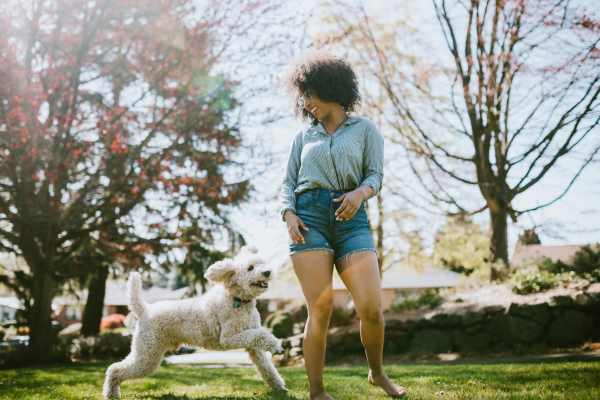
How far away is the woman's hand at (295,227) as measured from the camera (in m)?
2.95

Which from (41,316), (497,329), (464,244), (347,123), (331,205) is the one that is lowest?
(497,329)

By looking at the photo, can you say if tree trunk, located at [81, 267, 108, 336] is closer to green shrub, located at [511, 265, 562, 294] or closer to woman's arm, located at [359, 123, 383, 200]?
green shrub, located at [511, 265, 562, 294]

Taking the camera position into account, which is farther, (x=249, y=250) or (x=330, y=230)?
(x=249, y=250)

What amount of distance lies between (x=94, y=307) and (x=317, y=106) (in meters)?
15.8

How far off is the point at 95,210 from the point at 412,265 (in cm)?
1214

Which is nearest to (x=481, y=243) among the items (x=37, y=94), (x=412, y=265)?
(x=412, y=265)

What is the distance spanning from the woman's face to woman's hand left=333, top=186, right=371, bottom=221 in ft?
1.85

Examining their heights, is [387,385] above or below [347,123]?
below

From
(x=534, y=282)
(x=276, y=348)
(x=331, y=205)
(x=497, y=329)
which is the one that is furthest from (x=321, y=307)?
(x=534, y=282)

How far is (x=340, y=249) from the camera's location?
300cm

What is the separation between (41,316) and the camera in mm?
11023

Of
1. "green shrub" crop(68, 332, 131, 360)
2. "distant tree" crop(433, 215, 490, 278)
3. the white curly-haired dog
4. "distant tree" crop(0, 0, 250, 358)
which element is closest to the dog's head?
the white curly-haired dog

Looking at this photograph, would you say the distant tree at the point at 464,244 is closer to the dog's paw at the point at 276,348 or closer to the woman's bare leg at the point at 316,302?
the dog's paw at the point at 276,348

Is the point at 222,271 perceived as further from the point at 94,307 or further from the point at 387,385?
the point at 94,307
